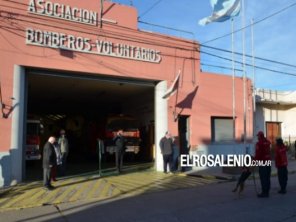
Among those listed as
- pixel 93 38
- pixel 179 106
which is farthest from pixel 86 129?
pixel 93 38

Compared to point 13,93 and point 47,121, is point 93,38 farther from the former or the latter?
point 47,121

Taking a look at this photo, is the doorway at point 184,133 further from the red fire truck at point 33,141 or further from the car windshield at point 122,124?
the red fire truck at point 33,141

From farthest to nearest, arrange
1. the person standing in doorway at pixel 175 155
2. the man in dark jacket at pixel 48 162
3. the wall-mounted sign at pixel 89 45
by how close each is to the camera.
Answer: the person standing in doorway at pixel 175 155 → the wall-mounted sign at pixel 89 45 → the man in dark jacket at pixel 48 162

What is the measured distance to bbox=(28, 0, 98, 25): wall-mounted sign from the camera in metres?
15.7

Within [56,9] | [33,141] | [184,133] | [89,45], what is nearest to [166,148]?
[184,133]

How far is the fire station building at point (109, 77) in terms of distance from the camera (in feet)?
49.4

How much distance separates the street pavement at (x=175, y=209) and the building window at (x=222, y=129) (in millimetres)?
9426

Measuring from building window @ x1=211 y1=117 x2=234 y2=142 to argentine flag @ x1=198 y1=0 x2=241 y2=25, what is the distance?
5.56m

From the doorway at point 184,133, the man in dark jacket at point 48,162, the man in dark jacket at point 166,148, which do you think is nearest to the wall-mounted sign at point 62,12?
the man in dark jacket at point 48,162

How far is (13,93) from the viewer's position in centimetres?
1505

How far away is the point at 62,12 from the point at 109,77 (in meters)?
3.52

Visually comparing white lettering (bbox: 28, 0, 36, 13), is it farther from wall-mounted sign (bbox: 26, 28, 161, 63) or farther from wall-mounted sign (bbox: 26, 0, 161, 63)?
wall-mounted sign (bbox: 26, 28, 161, 63)

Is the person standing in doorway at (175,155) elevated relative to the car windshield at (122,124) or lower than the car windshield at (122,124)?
lower

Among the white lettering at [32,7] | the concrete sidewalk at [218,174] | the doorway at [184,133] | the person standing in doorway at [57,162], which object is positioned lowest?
the concrete sidewalk at [218,174]
